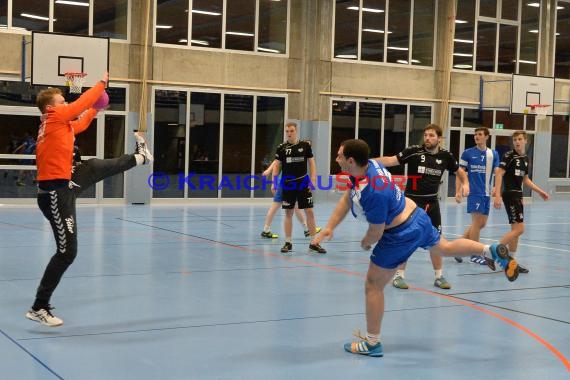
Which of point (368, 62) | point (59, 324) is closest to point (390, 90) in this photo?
point (368, 62)

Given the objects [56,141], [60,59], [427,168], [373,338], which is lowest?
[373,338]

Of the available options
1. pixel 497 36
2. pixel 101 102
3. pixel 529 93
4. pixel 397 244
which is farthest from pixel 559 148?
pixel 397 244

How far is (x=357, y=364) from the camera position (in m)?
5.81

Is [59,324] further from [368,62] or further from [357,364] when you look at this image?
[368,62]

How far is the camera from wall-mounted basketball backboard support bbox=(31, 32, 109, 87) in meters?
18.3

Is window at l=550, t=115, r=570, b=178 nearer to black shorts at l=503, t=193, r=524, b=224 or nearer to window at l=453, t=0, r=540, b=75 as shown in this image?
window at l=453, t=0, r=540, b=75

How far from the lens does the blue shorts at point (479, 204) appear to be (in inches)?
448

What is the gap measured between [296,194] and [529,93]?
1491 centimetres

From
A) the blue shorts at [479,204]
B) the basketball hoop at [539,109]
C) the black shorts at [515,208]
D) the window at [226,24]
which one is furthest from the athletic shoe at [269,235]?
the basketball hoop at [539,109]

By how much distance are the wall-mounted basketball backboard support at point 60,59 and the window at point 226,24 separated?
3506 mm

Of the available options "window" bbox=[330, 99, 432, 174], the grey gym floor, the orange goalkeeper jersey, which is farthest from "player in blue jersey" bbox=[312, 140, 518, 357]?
"window" bbox=[330, 99, 432, 174]

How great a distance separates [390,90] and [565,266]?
1447 centimetres

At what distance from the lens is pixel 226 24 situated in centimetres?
2278

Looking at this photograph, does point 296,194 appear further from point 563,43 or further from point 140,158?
point 563,43
